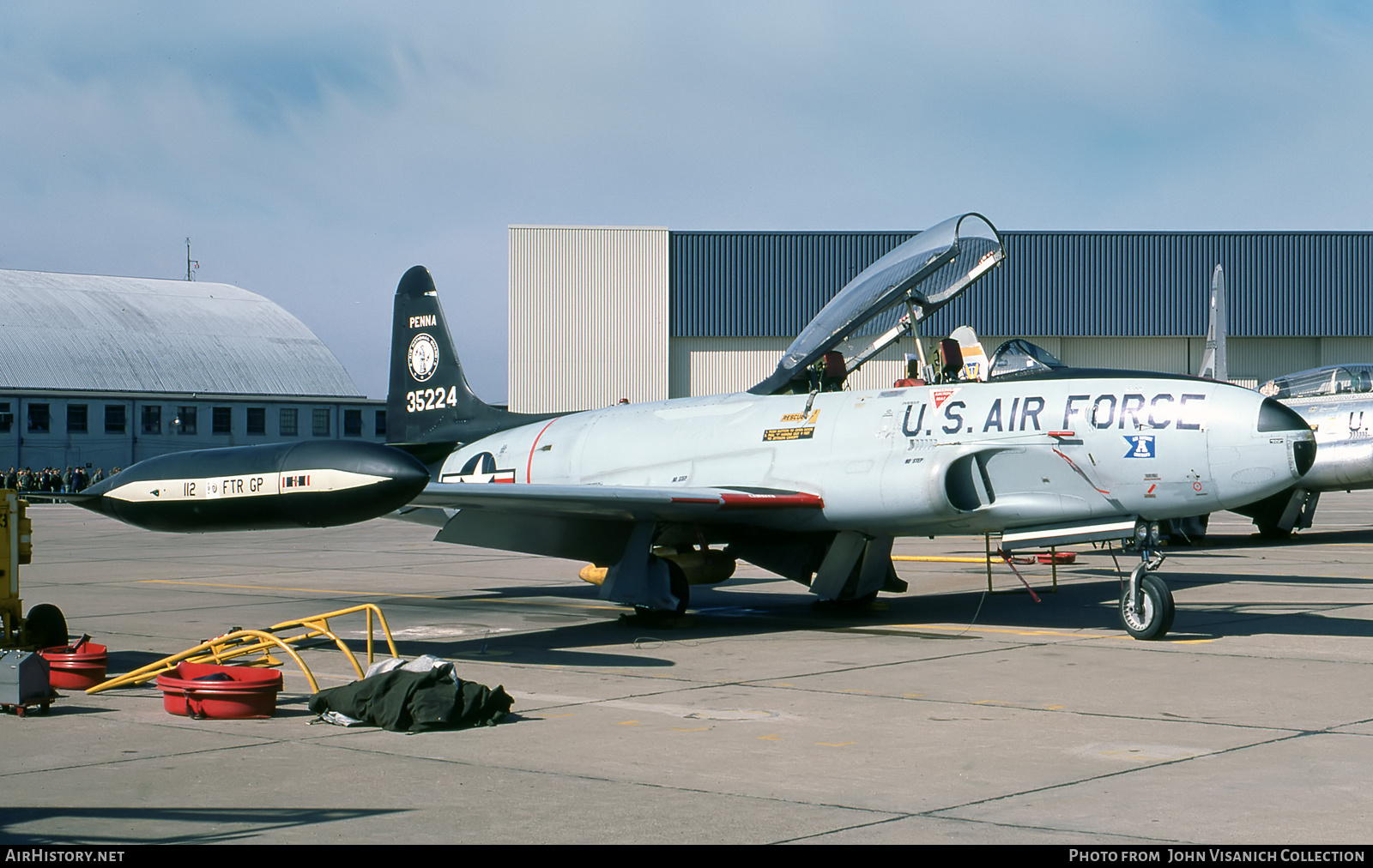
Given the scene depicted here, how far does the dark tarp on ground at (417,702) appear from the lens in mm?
7145

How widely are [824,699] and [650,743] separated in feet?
5.58

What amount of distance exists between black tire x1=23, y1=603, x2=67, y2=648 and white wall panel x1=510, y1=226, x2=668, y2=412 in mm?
37826

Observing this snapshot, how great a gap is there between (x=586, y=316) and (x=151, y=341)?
28.8 m

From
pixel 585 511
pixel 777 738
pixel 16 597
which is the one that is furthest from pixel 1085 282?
pixel 777 738

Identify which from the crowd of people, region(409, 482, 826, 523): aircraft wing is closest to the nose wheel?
region(409, 482, 826, 523): aircraft wing

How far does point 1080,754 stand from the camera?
6348 millimetres

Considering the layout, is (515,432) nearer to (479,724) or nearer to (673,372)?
(479,724)

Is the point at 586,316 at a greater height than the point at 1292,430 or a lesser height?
greater

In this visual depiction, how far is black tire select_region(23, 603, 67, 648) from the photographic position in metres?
9.44

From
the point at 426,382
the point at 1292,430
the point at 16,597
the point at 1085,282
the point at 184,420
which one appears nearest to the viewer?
the point at 16,597

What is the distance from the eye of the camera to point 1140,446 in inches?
403

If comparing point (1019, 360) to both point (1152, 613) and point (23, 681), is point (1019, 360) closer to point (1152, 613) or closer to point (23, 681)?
point (1152, 613)

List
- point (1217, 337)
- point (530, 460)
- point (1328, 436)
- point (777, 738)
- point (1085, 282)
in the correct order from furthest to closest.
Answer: point (1085, 282) < point (1217, 337) < point (1328, 436) < point (530, 460) < point (777, 738)

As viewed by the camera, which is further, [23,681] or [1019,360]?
[1019,360]
